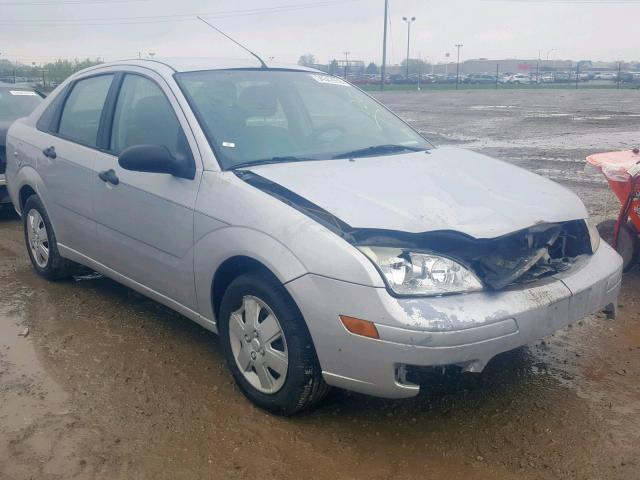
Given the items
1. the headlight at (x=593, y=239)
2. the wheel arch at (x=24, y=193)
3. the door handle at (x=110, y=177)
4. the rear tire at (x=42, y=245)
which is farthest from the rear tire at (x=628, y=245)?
the wheel arch at (x=24, y=193)

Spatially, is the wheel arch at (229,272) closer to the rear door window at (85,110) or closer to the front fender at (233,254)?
the front fender at (233,254)

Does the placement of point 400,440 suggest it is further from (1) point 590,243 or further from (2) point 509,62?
(2) point 509,62

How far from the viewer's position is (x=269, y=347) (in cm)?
352

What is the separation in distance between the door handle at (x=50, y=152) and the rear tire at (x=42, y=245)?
41 cm

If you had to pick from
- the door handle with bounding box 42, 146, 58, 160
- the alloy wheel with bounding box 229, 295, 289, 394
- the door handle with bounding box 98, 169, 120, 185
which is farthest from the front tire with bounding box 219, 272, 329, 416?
the door handle with bounding box 42, 146, 58, 160

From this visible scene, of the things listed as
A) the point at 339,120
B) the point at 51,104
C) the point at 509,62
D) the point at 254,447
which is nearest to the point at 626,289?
the point at 339,120

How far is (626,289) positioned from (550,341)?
4.53ft

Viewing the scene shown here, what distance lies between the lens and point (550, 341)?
455cm

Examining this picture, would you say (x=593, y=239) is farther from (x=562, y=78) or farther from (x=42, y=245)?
(x=562, y=78)

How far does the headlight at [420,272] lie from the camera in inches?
123

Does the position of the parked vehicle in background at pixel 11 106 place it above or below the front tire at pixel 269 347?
above

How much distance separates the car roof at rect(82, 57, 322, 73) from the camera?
4.50 meters

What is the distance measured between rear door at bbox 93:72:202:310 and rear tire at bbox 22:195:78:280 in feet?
3.10

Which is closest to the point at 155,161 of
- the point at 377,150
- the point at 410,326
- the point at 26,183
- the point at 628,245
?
the point at 377,150
